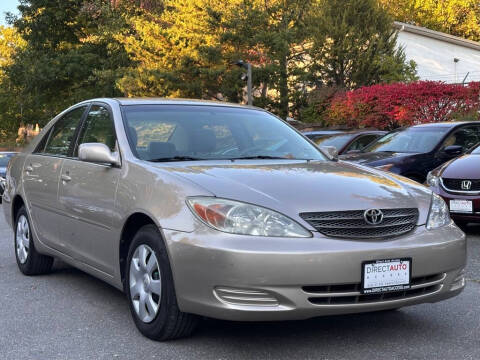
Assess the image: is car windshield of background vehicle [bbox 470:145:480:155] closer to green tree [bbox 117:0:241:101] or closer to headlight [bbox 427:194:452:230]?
headlight [bbox 427:194:452:230]

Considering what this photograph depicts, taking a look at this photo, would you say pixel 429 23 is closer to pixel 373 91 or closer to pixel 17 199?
pixel 373 91

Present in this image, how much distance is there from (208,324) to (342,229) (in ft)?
4.14

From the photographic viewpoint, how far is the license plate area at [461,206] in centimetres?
809

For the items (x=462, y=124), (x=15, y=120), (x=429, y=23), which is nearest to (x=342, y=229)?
(x=462, y=124)

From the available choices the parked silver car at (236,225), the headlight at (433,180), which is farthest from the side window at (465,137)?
the parked silver car at (236,225)

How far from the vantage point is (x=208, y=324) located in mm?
4398

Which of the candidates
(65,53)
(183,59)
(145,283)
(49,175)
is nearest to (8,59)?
(65,53)

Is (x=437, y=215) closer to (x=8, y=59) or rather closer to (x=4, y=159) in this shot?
(x=4, y=159)

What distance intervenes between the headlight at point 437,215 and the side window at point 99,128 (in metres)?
2.23

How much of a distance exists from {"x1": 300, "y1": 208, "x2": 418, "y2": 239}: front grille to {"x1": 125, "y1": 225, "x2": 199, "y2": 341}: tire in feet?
2.88

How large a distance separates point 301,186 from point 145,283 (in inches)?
44.1

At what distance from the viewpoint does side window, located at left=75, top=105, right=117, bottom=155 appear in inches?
195

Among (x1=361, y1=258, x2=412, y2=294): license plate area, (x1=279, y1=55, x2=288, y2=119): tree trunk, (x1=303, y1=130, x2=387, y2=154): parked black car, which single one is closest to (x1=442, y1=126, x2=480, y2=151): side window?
(x1=303, y1=130, x2=387, y2=154): parked black car

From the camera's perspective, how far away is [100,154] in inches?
179
